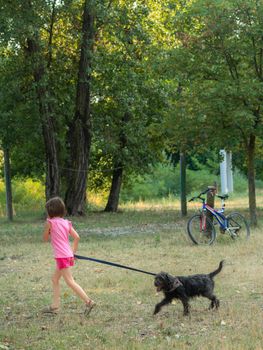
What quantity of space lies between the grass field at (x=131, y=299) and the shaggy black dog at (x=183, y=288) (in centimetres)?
17

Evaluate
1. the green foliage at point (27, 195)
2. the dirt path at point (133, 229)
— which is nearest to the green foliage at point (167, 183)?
the green foliage at point (27, 195)

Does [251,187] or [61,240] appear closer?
[61,240]

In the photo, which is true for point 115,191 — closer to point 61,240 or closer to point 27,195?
point 27,195

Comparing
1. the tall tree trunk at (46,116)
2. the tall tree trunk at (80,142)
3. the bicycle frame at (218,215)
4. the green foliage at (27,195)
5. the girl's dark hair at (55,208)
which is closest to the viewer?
the girl's dark hair at (55,208)

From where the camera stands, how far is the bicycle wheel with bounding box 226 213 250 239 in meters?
15.3

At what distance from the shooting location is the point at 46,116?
23.4 meters

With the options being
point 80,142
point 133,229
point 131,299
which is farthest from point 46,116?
point 131,299

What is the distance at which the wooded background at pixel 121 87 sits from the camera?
17.4 m

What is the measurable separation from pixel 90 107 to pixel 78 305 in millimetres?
17081

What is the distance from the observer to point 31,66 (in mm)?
22906

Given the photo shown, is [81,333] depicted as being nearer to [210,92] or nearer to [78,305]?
[78,305]

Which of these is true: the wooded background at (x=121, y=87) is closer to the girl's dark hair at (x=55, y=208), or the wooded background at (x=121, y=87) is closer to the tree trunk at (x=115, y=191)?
the tree trunk at (x=115, y=191)

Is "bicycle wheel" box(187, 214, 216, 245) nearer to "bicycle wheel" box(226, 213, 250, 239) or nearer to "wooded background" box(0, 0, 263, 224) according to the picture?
"bicycle wheel" box(226, 213, 250, 239)

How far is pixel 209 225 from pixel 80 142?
421 inches
